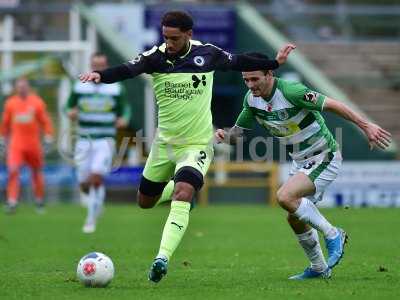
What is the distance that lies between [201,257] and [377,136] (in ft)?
11.6

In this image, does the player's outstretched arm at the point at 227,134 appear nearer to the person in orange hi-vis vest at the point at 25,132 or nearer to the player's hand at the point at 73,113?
the player's hand at the point at 73,113

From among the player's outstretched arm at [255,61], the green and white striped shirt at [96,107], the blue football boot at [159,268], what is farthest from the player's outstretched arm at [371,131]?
the green and white striped shirt at [96,107]

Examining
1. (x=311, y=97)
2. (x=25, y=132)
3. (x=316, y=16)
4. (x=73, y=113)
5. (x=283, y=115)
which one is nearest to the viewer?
(x=311, y=97)

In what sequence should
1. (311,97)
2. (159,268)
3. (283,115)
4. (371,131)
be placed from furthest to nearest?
(283,115) → (311,97) → (371,131) → (159,268)

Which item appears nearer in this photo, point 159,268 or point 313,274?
point 159,268

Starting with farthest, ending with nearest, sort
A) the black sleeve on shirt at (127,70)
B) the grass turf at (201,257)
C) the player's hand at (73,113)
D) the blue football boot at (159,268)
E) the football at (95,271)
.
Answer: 1. the player's hand at (73,113)
2. the black sleeve on shirt at (127,70)
3. the football at (95,271)
4. the grass turf at (201,257)
5. the blue football boot at (159,268)

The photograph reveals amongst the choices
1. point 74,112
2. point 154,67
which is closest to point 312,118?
point 154,67

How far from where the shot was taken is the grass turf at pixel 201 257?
8891mm

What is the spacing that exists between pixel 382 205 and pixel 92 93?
966cm

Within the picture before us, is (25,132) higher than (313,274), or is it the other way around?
(313,274)

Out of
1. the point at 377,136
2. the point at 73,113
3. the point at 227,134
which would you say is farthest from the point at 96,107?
the point at 377,136

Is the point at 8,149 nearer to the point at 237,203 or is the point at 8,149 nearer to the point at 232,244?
the point at 237,203

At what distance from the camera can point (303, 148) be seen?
1016 centimetres

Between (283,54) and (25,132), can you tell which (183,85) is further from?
(25,132)
